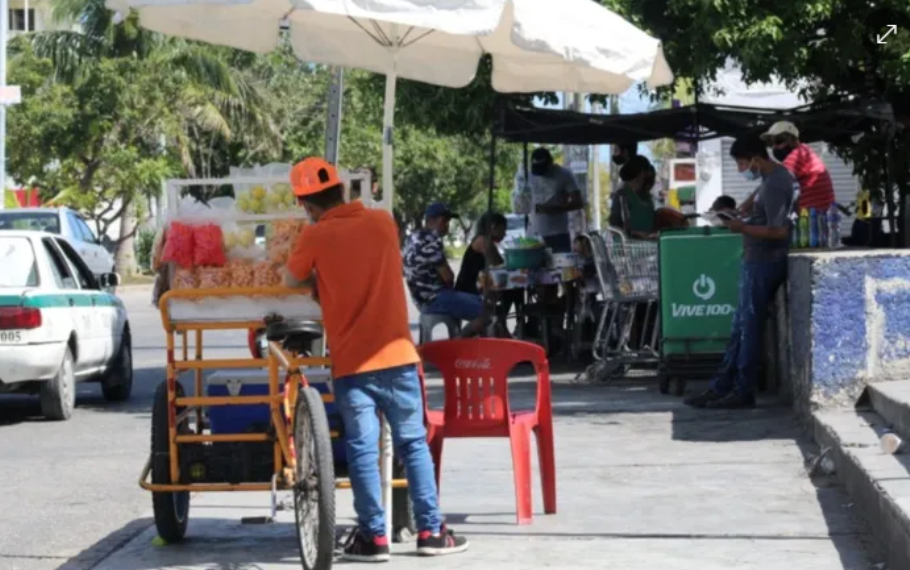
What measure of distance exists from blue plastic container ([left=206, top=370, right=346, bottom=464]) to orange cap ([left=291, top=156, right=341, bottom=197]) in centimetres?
102

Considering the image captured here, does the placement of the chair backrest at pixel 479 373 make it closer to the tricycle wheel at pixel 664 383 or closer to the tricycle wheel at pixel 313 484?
the tricycle wheel at pixel 313 484

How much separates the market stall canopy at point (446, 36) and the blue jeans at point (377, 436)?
1827 millimetres

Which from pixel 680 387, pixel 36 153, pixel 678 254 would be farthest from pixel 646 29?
pixel 36 153

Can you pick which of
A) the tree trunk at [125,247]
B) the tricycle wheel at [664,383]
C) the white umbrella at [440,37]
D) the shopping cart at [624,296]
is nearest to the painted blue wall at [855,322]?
the white umbrella at [440,37]

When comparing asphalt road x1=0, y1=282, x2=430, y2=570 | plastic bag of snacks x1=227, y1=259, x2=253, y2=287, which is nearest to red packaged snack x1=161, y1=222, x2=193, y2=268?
plastic bag of snacks x1=227, y1=259, x2=253, y2=287

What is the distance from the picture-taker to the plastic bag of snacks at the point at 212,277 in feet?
26.8

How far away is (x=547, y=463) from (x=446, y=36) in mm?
2779

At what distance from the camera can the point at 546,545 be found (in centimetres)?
830

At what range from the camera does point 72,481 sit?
11398 millimetres

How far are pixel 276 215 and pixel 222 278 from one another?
408 millimetres

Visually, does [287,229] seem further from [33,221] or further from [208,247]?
[33,221]

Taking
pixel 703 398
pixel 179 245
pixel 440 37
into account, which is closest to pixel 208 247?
pixel 179 245

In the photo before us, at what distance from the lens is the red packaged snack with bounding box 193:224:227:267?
323 inches

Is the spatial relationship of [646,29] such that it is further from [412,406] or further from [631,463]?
[412,406]
